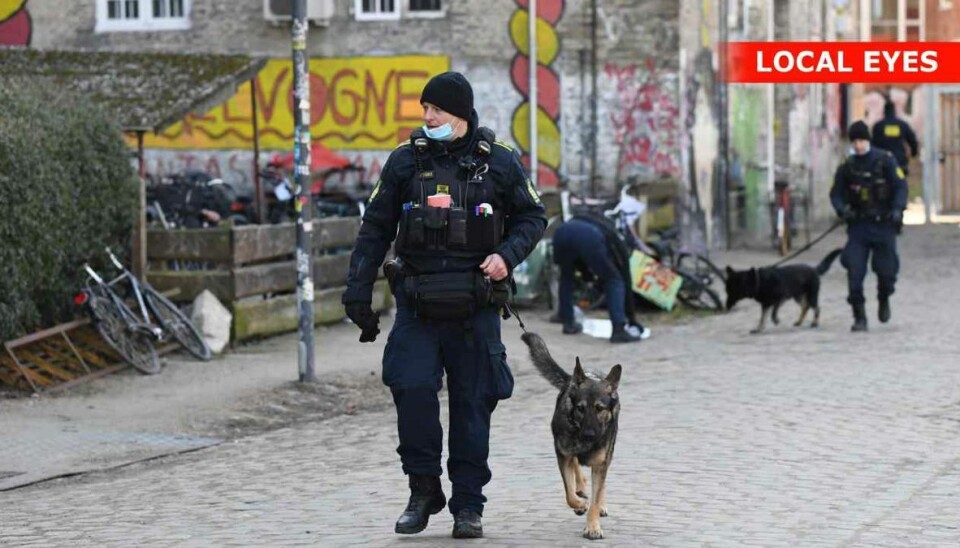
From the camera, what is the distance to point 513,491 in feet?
32.0

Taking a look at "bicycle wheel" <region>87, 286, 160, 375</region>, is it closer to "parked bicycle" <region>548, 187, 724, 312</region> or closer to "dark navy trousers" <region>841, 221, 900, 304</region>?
"parked bicycle" <region>548, 187, 724, 312</region>

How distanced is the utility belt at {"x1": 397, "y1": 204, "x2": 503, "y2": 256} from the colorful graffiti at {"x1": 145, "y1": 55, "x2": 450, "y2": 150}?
1745cm

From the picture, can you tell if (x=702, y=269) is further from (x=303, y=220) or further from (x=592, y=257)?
→ (x=303, y=220)

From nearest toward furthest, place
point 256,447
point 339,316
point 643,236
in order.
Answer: point 256,447 < point 339,316 < point 643,236

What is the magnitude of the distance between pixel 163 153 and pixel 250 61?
9.37 meters

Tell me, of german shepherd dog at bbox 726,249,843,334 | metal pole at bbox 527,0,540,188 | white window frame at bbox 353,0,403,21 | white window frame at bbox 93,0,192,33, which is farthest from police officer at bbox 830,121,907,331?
white window frame at bbox 93,0,192,33

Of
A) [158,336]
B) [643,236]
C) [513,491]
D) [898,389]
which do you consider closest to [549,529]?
[513,491]

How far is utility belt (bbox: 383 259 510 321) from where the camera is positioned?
808cm

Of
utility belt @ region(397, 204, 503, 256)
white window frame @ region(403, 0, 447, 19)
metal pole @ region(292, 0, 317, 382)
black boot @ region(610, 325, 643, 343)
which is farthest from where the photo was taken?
white window frame @ region(403, 0, 447, 19)

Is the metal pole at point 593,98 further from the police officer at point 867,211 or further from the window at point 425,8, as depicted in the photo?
the police officer at point 867,211

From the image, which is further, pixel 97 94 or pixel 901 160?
pixel 901 160

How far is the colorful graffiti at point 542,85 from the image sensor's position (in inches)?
1000

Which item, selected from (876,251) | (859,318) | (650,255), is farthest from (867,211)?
(650,255)

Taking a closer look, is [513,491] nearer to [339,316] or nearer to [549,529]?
[549,529]
